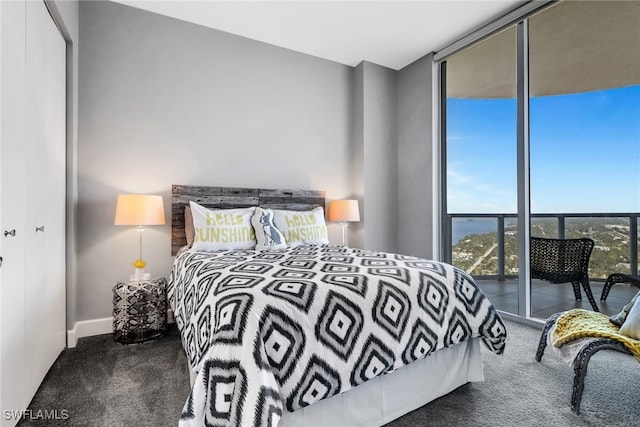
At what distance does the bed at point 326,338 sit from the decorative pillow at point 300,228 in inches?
35.7

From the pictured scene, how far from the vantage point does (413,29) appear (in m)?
3.24

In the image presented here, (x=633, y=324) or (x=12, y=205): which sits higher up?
(x=12, y=205)

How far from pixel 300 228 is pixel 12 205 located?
1.96 meters

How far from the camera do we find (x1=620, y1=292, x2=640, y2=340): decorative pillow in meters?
1.60

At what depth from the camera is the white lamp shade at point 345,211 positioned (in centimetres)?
356

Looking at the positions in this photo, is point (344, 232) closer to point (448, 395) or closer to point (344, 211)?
point (344, 211)

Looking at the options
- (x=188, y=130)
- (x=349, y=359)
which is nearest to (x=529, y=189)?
(x=349, y=359)

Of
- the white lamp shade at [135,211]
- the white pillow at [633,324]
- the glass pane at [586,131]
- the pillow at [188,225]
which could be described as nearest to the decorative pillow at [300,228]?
the pillow at [188,225]

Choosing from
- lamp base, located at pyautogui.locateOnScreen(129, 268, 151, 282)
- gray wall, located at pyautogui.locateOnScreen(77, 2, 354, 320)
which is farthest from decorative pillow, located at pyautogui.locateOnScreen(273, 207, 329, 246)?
lamp base, located at pyautogui.locateOnScreen(129, 268, 151, 282)

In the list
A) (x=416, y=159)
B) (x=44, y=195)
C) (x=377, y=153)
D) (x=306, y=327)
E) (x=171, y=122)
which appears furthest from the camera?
(x=377, y=153)

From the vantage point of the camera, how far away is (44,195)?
1.94 m

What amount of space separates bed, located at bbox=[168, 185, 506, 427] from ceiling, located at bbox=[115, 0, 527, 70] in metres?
2.34

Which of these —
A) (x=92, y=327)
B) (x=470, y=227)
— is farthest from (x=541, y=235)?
(x=92, y=327)

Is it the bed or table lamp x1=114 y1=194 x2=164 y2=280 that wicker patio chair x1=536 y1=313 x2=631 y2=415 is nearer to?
the bed
